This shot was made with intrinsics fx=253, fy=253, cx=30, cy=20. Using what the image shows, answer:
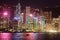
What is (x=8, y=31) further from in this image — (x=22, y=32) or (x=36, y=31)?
(x=36, y=31)

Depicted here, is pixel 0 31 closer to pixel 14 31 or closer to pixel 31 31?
pixel 14 31

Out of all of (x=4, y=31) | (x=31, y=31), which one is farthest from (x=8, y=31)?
(x=31, y=31)

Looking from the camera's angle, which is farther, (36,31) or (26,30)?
(36,31)

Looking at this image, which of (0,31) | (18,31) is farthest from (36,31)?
(0,31)

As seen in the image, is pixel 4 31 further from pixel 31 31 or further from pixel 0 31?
pixel 31 31

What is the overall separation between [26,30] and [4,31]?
581 cm

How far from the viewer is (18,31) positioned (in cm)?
6347

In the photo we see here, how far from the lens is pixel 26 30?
2440 inches

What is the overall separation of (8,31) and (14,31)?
161 centimetres

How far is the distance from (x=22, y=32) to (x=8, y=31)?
3.50m

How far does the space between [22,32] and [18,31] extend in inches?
43.1

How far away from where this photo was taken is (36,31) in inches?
2623

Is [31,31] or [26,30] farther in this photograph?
[31,31]

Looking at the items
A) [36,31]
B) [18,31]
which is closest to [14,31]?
[18,31]
